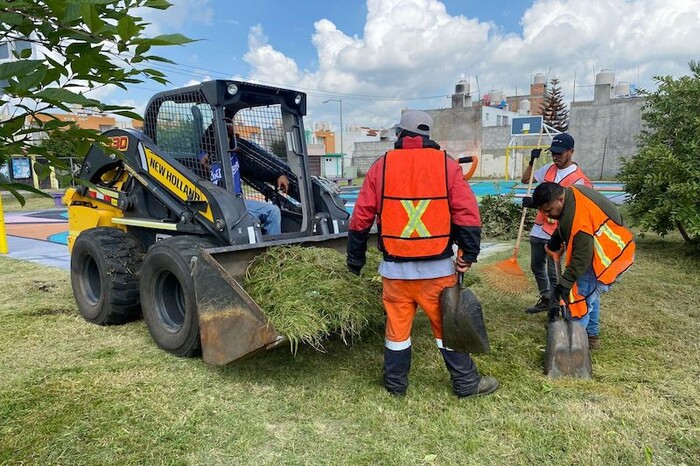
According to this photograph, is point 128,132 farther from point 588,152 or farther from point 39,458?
point 588,152

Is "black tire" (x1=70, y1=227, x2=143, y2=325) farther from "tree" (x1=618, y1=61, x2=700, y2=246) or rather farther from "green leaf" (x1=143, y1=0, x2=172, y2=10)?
"tree" (x1=618, y1=61, x2=700, y2=246)

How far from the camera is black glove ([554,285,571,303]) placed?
12.5ft

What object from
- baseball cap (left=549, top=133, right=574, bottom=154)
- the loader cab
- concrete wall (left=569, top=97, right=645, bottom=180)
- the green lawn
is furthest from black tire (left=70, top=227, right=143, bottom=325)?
concrete wall (left=569, top=97, right=645, bottom=180)

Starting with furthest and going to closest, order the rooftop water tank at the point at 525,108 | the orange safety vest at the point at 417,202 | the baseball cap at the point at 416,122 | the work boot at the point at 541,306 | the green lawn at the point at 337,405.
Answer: the rooftop water tank at the point at 525,108, the work boot at the point at 541,306, the baseball cap at the point at 416,122, the orange safety vest at the point at 417,202, the green lawn at the point at 337,405

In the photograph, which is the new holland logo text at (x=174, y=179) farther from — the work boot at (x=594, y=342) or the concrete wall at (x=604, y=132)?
the concrete wall at (x=604, y=132)

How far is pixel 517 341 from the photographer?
4520mm

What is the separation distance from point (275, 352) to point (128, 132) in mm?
2500

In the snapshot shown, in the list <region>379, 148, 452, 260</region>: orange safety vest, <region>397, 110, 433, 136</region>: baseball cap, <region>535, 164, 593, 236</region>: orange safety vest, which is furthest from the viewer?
<region>535, 164, 593, 236</region>: orange safety vest

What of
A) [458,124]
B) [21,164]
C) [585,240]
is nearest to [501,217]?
[585,240]

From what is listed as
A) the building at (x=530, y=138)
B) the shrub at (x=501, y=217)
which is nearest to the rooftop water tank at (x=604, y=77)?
the building at (x=530, y=138)

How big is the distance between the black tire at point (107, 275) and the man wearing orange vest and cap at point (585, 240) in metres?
3.56

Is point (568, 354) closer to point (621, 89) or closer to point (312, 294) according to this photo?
point (312, 294)

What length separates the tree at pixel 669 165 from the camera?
7059 millimetres

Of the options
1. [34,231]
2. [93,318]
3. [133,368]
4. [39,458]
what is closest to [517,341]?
[133,368]
